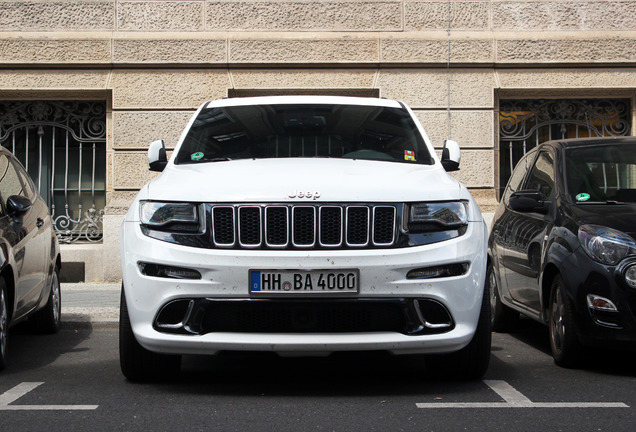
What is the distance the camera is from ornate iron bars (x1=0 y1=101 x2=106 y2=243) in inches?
553

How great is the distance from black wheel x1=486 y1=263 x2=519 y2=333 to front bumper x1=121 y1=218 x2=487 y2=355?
3160 millimetres

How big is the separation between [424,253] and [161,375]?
1730mm

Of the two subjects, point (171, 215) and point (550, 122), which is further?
point (550, 122)

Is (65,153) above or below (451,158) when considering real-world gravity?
above

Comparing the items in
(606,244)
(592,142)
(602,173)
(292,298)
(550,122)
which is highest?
(550,122)

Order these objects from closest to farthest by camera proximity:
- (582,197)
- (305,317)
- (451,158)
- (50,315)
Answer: (305,317) < (582,197) < (451,158) < (50,315)

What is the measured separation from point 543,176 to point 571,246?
1.39 m

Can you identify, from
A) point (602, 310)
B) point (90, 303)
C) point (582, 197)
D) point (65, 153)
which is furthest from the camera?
point (65, 153)

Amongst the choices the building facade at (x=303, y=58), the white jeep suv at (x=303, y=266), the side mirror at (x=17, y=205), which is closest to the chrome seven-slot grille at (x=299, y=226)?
the white jeep suv at (x=303, y=266)

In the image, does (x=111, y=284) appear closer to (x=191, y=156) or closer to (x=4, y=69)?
(x=4, y=69)

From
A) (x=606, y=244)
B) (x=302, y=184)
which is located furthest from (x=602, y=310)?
(x=302, y=184)

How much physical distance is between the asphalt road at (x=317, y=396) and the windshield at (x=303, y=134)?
1.39 m

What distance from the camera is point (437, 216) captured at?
18.4 ft

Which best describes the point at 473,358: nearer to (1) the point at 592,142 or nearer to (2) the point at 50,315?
(1) the point at 592,142
